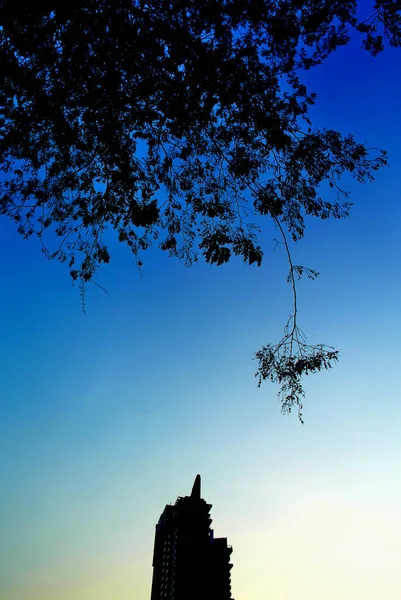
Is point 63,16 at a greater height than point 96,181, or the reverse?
point 63,16

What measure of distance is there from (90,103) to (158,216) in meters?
3.75

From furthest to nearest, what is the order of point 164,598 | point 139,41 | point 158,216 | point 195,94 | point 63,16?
point 164,598
point 158,216
point 195,94
point 139,41
point 63,16

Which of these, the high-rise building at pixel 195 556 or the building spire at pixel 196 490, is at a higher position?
the building spire at pixel 196 490

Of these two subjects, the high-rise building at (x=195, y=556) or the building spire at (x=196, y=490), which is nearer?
the high-rise building at (x=195, y=556)

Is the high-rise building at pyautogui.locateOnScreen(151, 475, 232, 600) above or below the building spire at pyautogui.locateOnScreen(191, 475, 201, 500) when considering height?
below

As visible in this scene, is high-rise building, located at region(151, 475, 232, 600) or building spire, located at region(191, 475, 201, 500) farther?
building spire, located at region(191, 475, 201, 500)

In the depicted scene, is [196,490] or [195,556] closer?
[195,556]

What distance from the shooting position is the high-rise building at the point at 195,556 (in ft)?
211

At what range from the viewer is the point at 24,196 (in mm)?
11578

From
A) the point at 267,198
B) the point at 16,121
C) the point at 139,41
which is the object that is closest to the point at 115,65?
the point at 139,41

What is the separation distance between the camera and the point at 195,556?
2611 inches

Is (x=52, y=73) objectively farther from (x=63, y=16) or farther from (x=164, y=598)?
(x=164, y=598)

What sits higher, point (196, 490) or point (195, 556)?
point (196, 490)

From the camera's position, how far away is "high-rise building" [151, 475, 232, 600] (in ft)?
211
